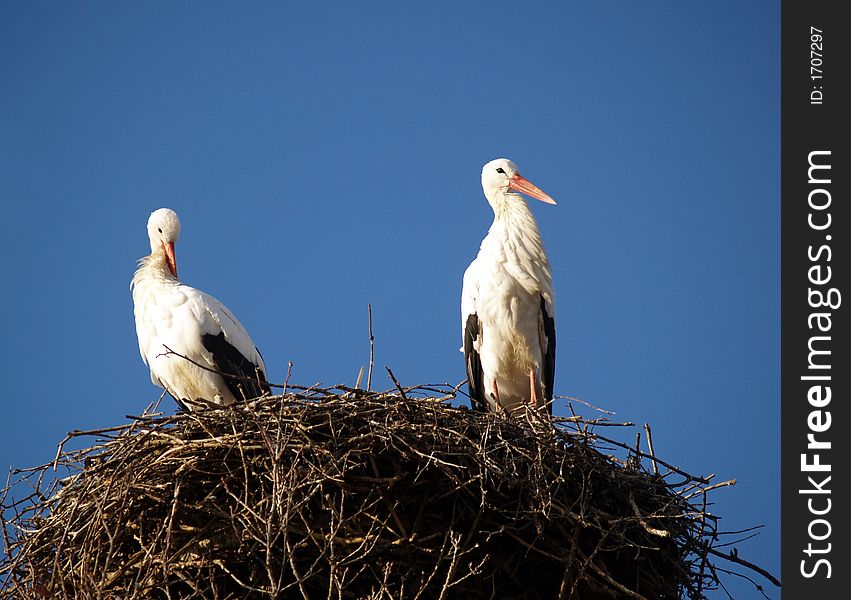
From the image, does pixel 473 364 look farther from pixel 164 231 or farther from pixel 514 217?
pixel 164 231

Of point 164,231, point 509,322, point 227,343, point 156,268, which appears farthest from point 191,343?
point 509,322

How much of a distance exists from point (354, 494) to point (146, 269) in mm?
2848

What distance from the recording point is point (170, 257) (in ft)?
21.1

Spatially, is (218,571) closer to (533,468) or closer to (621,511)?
(533,468)

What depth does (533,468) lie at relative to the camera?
4.05 m

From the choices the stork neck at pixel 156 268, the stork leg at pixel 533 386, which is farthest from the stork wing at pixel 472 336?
the stork neck at pixel 156 268

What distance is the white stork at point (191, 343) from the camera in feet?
19.2

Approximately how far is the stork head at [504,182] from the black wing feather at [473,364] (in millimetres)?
919

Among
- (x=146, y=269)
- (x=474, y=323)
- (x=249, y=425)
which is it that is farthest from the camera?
(x=146, y=269)

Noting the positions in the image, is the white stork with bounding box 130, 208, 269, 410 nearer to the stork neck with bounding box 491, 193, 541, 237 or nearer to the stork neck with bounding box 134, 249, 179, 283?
the stork neck with bounding box 134, 249, 179, 283

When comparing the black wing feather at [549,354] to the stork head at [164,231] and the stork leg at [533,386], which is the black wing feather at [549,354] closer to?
the stork leg at [533,386]

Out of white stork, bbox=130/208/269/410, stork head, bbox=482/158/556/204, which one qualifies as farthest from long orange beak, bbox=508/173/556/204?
white stork, bbox=130/208/269/410

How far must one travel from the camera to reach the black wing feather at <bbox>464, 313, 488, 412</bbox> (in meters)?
5.84

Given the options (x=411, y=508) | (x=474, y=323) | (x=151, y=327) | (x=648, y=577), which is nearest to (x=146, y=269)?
(x=151, y=327)
